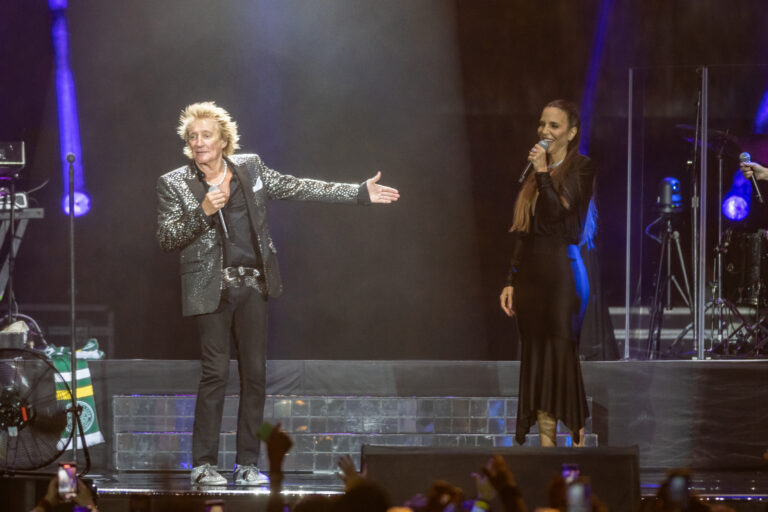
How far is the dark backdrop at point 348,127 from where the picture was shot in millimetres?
7121

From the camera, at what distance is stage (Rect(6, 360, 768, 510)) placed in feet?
16.5

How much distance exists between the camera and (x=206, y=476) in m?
4.39

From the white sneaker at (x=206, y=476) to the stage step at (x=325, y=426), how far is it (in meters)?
0.57

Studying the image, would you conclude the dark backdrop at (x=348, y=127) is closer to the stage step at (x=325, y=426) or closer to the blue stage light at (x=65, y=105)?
the blue stage light at (x=65, y=105)

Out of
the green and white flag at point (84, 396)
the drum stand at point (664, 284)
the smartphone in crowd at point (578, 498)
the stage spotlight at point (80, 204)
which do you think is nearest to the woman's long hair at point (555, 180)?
the smartphone in crowd at point (578, 498)

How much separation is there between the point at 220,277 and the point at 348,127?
3170 mm

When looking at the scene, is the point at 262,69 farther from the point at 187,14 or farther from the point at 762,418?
the point at 762,418

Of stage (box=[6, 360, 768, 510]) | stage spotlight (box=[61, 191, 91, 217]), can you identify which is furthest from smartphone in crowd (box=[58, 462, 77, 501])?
stage spotlight (box=[61, 191, 91, 217])

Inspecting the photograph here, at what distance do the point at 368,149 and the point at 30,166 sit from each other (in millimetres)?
2547

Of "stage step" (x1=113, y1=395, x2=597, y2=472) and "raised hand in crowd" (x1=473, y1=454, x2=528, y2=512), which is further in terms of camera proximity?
"stage step" (x1=113, y1=395, x2=597, y2=472)

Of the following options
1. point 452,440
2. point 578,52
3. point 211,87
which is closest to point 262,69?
point 211,87

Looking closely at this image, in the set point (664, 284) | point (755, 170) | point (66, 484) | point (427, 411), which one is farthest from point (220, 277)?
point (664, 284)

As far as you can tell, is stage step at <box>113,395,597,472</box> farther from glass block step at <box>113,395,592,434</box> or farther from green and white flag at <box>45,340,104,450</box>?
green and white flag at <box>45,340,104,450</box>

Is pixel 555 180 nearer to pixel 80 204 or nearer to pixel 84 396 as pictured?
pixel 84 396
